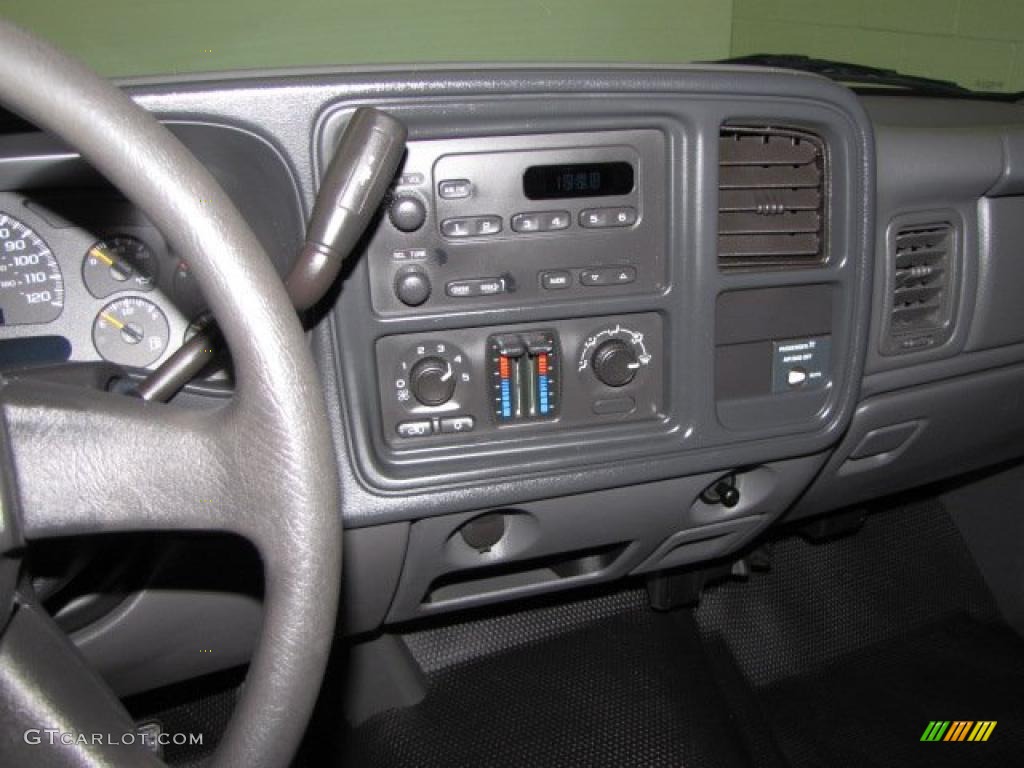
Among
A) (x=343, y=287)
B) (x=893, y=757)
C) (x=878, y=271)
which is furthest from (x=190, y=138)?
(x=893, y=757)

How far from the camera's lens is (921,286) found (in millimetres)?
1206

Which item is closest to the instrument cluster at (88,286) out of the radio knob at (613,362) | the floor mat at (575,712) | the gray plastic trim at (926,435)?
the radio knob at (613,362)

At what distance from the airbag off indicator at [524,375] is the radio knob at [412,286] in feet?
0.31

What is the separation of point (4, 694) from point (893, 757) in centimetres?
137

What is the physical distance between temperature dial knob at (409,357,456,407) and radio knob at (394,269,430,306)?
0.07 metres

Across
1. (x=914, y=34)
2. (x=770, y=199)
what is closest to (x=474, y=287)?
(x=770, y=199)

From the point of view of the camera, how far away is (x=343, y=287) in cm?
91

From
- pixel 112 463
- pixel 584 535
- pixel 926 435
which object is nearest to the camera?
pixel 112 463

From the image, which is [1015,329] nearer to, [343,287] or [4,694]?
[343,287]

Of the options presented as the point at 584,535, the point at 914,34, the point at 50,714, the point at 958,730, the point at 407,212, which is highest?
the point at 914,34

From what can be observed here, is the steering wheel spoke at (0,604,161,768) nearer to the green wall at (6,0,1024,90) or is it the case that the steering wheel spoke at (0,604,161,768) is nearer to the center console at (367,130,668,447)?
the center console at (367,130,668,447)

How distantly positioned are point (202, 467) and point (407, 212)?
404mm

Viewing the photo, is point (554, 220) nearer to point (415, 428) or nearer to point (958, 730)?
point (415, 428)

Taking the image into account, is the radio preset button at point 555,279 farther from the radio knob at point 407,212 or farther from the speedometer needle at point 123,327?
the speedometer needle at point 123,327
